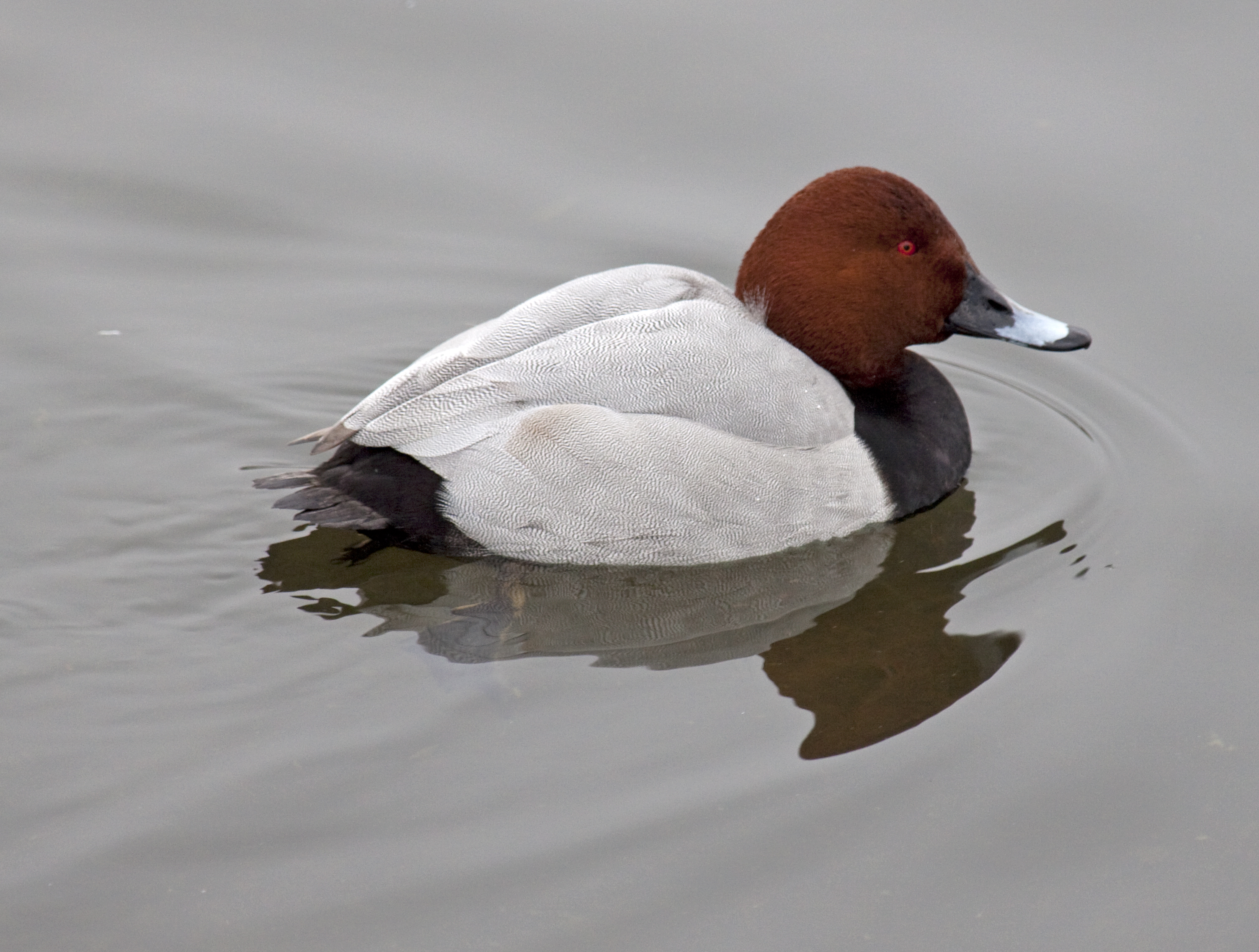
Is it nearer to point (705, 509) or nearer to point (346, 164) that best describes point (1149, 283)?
point (705, 509)

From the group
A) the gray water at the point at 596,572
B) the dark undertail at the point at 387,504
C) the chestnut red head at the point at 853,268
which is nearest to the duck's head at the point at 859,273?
the chestnut red head at the point at 853,268

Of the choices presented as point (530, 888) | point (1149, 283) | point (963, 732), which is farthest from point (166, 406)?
point (1149, 283)

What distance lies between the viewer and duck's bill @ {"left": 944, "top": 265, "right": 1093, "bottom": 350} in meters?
5.15

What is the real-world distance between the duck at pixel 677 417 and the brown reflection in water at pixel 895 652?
212mm

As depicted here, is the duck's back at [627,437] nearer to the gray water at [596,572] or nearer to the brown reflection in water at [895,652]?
the gray water at [596,572]

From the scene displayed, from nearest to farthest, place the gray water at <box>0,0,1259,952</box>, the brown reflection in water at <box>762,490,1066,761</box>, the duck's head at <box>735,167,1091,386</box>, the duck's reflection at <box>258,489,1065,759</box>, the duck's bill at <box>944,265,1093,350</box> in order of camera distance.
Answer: the gray water at <box>0,0,1259,952</box>, the brown reflection in water at <box>762,490,1066,761</box>, the duck's reflection at <box>258,489,1065,759</box>, the duck's head at <box>735,167,1091,386</box>, the duck's bill at <box>944,265,1093,350</box>

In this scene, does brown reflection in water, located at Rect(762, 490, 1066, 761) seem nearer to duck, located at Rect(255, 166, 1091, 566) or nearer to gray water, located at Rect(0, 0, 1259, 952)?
gray water, located at Rect(0, 0, 1259, 952)

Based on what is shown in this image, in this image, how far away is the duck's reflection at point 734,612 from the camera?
443cm

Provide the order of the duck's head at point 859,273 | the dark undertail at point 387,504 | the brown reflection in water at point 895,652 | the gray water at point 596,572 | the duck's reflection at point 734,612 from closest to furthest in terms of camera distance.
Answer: the gray water at point 596,572 < the brown reflection in water at point 895,652 < the duck's reflection at point 734,612 < the dark undertail at point 387,504 < the duck's head at point 859,273

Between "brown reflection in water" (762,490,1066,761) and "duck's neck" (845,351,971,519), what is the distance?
0.53 feet

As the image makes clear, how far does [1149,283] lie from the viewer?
6.27 m

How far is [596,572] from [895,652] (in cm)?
94

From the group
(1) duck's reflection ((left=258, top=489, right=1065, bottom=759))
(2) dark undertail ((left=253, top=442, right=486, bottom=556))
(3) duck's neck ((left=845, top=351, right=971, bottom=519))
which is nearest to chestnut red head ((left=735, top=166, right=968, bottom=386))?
(3) duck's neck ((left=845, top=351, right=971, bottom=519))

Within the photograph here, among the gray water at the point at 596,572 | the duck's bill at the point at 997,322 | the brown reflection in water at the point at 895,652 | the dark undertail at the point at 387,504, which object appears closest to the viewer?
the gray water at the point at 596,572
